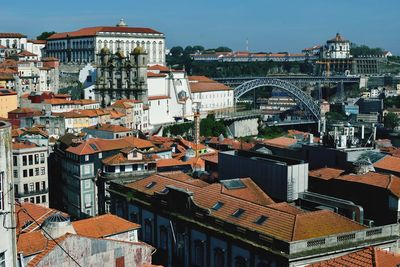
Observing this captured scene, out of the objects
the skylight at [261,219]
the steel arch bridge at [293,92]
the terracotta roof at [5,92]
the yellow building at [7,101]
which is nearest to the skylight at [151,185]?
Result: the skylight at [261,219]

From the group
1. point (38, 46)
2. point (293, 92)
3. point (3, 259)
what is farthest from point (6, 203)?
point (38, 46)

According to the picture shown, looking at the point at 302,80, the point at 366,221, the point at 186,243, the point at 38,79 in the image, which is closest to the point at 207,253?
the point at 186,243

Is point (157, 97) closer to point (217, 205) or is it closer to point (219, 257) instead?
point (217, 205)

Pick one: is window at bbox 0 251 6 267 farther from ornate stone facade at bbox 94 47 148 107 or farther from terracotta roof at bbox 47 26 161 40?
terracotta roof at bbox 47 26 161 40

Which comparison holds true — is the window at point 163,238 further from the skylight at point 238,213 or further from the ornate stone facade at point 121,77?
the ornate stone facade at point 121,77

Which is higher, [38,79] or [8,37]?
[8,37]

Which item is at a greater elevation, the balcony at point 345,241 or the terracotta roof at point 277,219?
the terracotta roof at point 277,219

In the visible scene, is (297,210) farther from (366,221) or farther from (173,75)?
(173,75)
